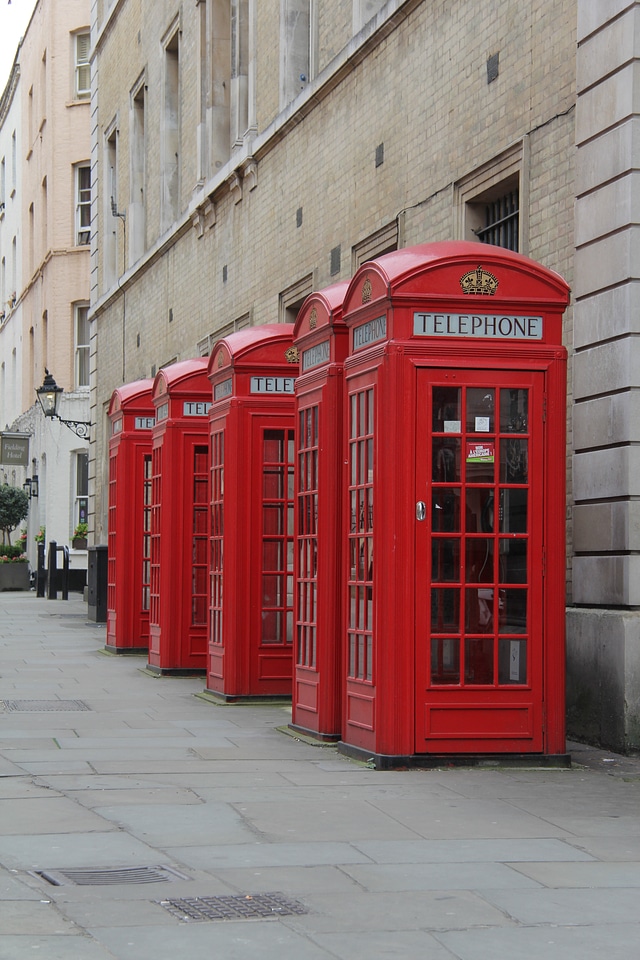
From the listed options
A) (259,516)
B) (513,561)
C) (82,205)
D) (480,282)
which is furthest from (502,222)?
(82,205)

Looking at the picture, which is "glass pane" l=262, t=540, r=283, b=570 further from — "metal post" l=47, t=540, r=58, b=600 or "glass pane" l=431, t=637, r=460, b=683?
"metal post" l=47, t=540, r=58, b=600

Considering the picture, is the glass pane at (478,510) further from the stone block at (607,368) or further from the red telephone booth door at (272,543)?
the red telephone booth door at (272,543)

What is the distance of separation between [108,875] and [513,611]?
11.9 ft

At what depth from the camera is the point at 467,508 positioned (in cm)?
896

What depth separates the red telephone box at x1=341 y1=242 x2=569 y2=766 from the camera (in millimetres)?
8891

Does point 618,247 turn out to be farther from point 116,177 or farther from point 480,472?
point 116,177

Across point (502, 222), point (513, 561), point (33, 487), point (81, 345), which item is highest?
point (81, 345)

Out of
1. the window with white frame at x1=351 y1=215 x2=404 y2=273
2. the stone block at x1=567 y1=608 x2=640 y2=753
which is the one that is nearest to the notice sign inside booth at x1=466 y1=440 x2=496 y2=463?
the stone block at x1=567 y1=608 x2=640 y2=753

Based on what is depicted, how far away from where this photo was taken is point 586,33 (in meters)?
10.8

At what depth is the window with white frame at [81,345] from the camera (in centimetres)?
4322

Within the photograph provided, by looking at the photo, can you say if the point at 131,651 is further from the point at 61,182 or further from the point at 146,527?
the point at 61,182

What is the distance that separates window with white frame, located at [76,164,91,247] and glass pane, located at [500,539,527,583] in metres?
36.1

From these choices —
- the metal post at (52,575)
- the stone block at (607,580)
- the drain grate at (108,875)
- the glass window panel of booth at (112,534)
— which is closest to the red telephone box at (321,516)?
the stone block at (607,580)

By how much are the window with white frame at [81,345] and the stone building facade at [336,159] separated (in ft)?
34.7
